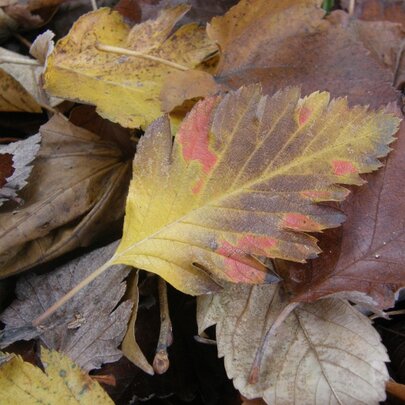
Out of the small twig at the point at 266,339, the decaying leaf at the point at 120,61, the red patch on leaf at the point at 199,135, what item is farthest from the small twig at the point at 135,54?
the small twig at the point at 266,339

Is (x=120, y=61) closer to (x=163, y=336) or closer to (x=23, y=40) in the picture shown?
(x=23, y=40)

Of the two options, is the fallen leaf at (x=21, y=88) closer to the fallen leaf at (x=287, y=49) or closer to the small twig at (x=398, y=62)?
the fallen leaf at (x=287, y=49)

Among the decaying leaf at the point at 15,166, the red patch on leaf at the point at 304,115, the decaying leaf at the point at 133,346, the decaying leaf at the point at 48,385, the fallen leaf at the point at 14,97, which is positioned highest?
→ the red patch on leaf at the point at 304,115

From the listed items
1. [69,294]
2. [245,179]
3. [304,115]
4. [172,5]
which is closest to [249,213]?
[245,179]

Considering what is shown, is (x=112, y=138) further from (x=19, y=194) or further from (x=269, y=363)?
(x=269, y=363)

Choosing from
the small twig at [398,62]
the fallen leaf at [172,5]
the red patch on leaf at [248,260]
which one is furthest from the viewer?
the fallen leaf at [172,5]
